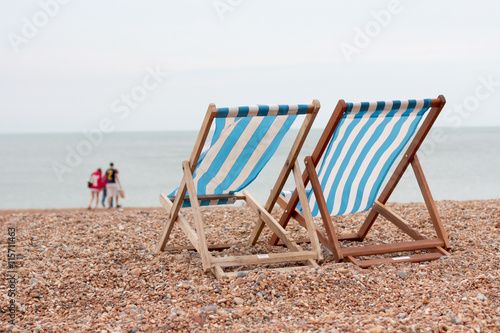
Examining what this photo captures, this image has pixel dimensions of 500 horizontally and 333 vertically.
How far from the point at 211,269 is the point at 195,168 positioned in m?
0.85

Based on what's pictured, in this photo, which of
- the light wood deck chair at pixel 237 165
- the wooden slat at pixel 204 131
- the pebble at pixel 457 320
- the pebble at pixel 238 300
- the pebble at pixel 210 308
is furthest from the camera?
the light wood deck chair at pixel 237 165

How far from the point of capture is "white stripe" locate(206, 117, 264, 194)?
4.03 metres

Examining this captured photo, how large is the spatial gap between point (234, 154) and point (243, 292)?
1.26 m

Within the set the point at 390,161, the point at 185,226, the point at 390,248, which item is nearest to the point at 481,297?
the point at 390,248

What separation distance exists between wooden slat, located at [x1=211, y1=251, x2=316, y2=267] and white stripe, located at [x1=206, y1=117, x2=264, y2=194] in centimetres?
83

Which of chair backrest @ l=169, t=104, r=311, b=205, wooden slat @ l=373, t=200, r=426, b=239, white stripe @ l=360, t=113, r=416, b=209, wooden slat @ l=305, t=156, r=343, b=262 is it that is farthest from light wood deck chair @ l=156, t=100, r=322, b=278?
wooden slat @ l=373, t=200, r=426, b=239

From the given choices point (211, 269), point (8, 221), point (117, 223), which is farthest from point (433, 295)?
point (8, 221)

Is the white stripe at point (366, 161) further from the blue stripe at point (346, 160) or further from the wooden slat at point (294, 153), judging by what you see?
the wooden slat at point (294, 153)

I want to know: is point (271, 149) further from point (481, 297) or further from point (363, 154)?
point (481, 297)

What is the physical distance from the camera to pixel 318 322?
2.92m

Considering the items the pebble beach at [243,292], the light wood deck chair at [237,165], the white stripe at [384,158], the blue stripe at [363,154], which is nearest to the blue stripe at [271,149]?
the light wood deck chair at [237,165]

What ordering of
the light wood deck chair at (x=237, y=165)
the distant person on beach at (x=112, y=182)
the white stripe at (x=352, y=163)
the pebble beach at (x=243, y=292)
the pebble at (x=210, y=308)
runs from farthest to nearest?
the distant person on beach at (x=112, y=182)
the white stripe at (x=352, y=163)
the light wood deck chair at (x=237, y=165)
the pebble at (x=210, y=308)
the pebble beach at (x=243, y=292)

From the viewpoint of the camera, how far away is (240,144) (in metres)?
4.15

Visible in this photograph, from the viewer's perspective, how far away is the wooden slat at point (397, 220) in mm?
4559
